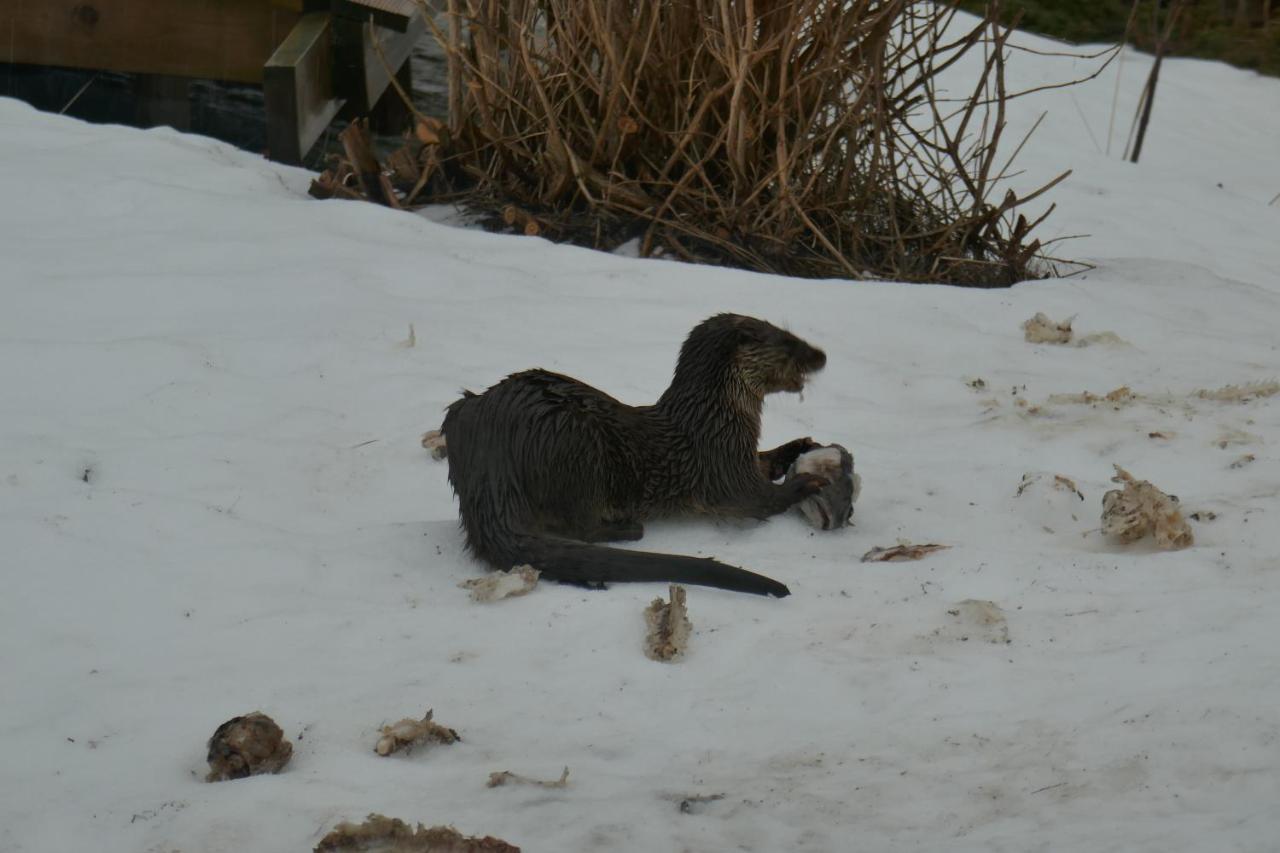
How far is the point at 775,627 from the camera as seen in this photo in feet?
9.05

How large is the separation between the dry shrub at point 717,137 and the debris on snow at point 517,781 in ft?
11.0

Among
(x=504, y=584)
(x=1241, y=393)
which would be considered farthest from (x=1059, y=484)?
(x=504, y=584)

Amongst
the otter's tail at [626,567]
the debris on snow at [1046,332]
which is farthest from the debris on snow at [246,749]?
the debris on snow at [1046,332]

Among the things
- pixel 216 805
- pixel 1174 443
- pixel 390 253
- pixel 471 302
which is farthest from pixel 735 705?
pixel 390 253

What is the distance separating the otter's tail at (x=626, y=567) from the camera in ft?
9.36

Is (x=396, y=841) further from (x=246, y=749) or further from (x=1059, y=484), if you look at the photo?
(x=1059, y=484)

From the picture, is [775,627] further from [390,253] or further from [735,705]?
[390,253]

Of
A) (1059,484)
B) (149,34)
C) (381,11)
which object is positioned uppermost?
(381,11)

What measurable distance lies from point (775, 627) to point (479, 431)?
0.83 meters

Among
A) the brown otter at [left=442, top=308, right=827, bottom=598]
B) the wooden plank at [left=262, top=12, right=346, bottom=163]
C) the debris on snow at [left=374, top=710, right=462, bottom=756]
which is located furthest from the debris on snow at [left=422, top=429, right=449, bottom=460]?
the wooden plank at [left=262, top=12, right=346, bottom=163]

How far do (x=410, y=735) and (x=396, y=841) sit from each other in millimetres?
374

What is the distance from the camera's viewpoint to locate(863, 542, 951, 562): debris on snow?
3125mm

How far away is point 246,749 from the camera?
2.23 meters

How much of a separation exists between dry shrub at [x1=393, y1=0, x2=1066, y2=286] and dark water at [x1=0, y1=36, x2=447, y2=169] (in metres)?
1.93
